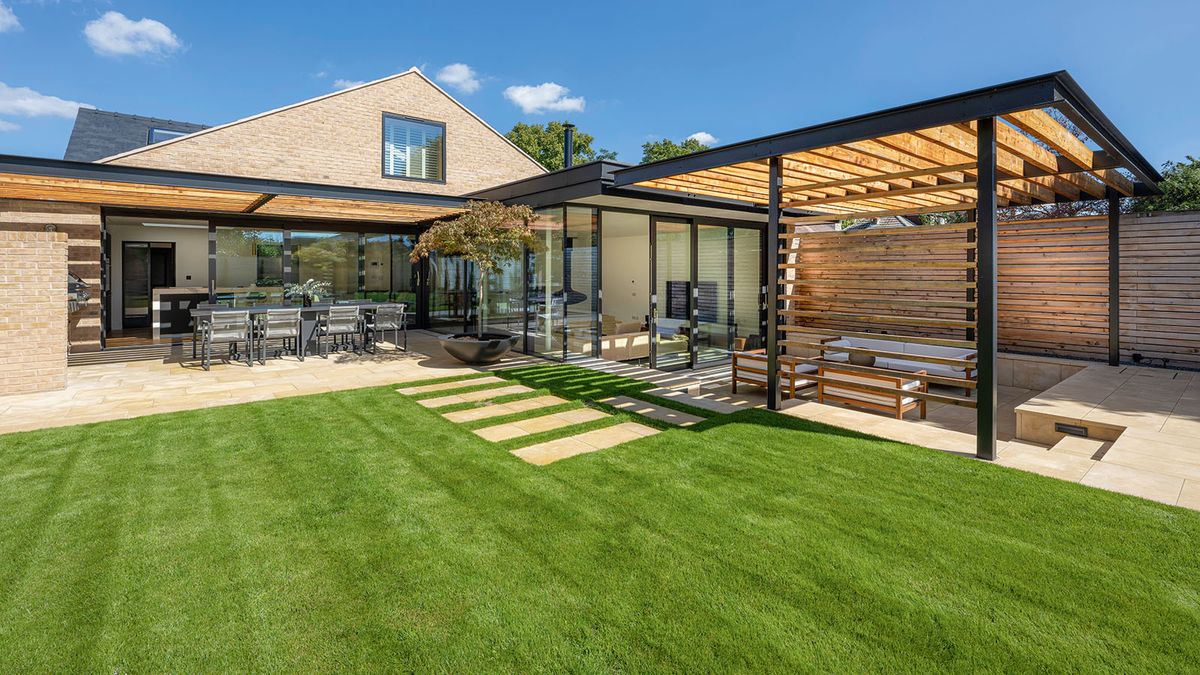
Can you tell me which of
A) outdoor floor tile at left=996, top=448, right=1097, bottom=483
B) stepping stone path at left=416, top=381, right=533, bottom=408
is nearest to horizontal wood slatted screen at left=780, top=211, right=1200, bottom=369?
outdoor floor tile at left=996, top=448, right=1097, bottom=483

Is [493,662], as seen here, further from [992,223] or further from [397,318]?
[397,318]

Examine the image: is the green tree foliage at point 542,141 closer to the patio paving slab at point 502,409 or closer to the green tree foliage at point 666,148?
the green tree foliage at point 666,148

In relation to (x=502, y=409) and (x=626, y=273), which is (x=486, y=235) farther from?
(x=626, y=273)

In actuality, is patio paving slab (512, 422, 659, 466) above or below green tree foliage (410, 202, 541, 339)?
below

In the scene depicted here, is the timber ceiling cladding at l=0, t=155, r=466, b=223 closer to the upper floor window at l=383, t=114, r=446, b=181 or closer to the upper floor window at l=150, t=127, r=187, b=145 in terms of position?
the upper floor window at l=383, t=114, r=446, b=181

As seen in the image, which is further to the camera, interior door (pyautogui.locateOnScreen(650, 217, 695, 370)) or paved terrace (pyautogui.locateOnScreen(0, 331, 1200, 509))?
interior door (pyautogui.locateOnScreen(650, 217, 695, 370))

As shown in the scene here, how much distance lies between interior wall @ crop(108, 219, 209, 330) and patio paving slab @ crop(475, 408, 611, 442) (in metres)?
12.5

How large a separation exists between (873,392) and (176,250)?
1748cm

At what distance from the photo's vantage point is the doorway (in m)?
14.9

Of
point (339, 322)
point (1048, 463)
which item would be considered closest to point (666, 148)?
point (339, 322)

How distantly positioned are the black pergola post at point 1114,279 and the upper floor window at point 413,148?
559 inches

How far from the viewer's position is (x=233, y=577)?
2832mm

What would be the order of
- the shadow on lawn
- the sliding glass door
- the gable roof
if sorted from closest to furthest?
the shadow on lawn, the sliding glass door, the gable roof

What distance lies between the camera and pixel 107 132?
16.5 m
